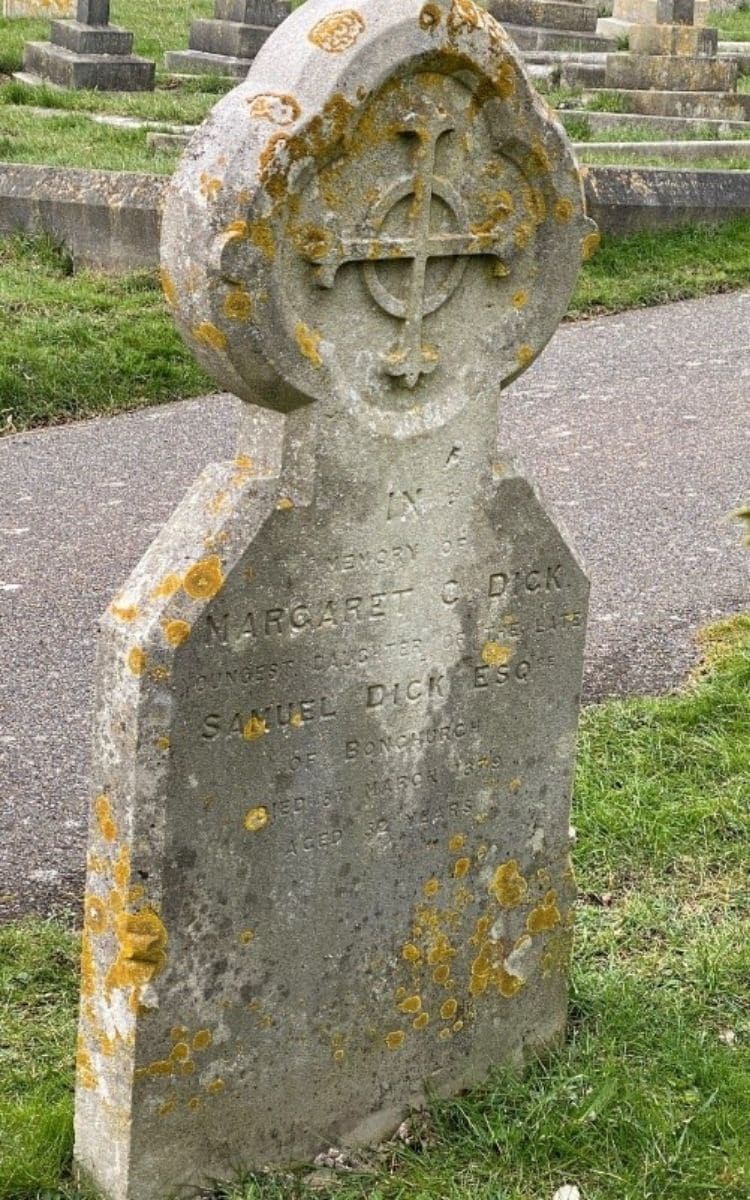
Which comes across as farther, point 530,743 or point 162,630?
point 530,743

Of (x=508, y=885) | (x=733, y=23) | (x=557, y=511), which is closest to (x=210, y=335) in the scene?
(x=508, y=885)

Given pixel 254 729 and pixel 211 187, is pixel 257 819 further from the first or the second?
pixel 211 187

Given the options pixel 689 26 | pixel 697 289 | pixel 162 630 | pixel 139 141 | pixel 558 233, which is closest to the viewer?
pixel 162 630

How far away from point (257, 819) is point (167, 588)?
523 millimetres

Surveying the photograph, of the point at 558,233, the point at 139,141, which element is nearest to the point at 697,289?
the point at 139,141

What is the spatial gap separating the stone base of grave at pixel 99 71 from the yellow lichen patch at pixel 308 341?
13.9 m

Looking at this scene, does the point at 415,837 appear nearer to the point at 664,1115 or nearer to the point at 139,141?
the point at 664,1115

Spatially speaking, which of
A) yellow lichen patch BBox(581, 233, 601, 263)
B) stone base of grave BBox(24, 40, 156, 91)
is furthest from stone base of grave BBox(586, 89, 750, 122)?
yellow lichen patch BBox(581, 233, 601, 263)

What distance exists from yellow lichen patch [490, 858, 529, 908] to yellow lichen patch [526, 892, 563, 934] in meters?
0.06

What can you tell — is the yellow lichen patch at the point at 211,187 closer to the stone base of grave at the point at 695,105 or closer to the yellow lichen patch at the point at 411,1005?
the yellow lichen patch at the point at 411,1005

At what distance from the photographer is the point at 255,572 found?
3.62 metres

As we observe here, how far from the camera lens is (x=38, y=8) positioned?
20.4 meters

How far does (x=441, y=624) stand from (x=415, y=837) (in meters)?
0.46

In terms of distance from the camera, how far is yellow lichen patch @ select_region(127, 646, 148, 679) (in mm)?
3498
